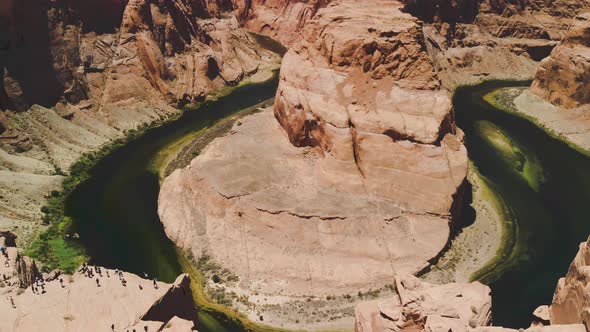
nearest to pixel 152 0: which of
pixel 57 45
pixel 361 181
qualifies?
pixel 57 45

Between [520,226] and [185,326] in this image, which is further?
[520,226]

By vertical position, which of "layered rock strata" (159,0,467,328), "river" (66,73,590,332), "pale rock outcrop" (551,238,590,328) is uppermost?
"pale rock outcrop" (551,238,590,328)

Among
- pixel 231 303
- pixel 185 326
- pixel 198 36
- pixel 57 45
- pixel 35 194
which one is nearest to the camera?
pixel 185 326

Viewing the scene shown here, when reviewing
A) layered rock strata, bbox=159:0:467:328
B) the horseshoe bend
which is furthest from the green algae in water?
layered rock strata, bbox=159:0:467:328

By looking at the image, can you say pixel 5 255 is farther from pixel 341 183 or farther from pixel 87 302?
pixel 341 183

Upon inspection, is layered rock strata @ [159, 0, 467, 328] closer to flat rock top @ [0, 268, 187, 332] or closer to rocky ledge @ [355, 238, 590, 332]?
rocky ledge @ [355, 238, 590, 332]

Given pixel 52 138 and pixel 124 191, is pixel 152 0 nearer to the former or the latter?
pixel 52 138
